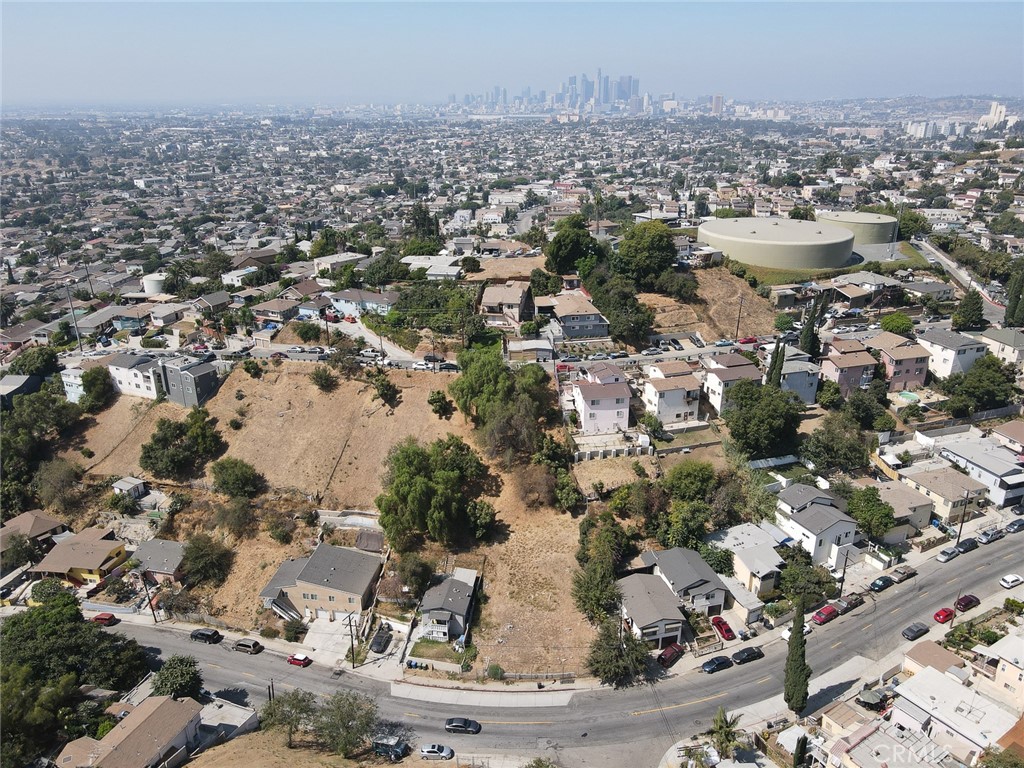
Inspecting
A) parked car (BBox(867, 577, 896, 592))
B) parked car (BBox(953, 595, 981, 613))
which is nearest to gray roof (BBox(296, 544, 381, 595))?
parked car (BBox(867, 577, 896, 592))

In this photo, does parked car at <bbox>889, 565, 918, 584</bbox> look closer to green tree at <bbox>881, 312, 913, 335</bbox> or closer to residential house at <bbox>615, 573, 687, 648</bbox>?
residential house at <bbox>615, 573, 687, 648</bbox>

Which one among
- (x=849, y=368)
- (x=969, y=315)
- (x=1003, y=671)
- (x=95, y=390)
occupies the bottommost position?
(x=1003, y=671)

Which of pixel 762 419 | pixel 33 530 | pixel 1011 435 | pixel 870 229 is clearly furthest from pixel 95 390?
pixel 870 229

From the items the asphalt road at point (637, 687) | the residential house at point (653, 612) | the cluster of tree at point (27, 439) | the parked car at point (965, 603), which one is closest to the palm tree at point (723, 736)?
the asphalt road at point (637, 687)

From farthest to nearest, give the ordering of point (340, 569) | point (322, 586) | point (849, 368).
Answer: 1. point (849, 368)
2. point (340, 569)
3. point (322, 586)

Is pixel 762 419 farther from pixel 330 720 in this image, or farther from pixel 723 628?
pixel 330 720

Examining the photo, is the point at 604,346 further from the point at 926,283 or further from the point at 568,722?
the point at 926,283

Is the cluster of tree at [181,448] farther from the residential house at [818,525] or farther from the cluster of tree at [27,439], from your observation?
the residential house at [818,525]
